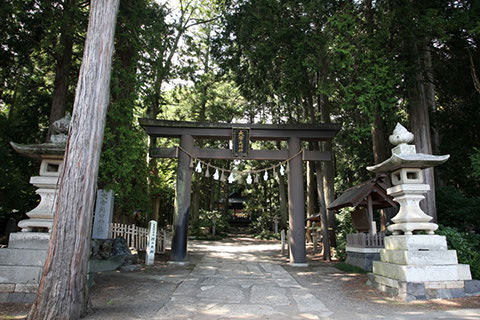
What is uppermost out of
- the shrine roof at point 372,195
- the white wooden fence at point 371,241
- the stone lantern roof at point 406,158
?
the stone lantern roof at point 406,158

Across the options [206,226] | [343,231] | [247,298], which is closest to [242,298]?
[247,298]

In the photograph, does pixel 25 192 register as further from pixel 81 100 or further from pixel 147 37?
pixel 81 100

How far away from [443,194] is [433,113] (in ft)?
12.5

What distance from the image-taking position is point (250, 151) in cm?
1045

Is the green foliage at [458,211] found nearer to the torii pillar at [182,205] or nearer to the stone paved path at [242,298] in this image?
the stone paved path at [242,298]

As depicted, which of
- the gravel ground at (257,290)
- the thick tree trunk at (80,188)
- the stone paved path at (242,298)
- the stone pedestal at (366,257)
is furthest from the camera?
the stone pedestal at (366,257)

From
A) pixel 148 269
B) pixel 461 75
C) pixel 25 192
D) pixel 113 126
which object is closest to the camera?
pixel 148 269

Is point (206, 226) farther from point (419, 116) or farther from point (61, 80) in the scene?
point (419, 116)

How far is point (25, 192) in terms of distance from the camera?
10.6 metres

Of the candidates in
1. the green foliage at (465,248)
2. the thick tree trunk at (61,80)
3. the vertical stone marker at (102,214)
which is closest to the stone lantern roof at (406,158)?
the green foliage at (465,248)

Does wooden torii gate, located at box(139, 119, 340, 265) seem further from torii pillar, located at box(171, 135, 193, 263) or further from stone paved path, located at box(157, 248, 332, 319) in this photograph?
stone paved path, located at box(157, 248, 332, 319)

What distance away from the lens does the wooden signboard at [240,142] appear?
33.7 ft

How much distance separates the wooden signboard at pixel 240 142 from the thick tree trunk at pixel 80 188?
5.77 metres

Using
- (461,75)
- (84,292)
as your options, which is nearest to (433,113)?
(461,75)
